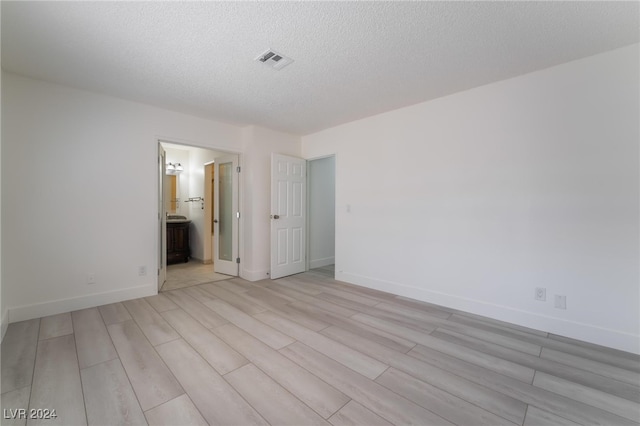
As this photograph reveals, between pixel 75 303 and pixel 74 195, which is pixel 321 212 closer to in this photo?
pixel 74 195

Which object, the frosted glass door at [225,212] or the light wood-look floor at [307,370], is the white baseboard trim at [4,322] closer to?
the light wood-look floor at [307,370]

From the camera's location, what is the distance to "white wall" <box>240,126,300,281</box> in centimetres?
427

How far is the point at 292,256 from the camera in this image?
4656 mm

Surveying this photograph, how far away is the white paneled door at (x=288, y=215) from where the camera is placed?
4.36 metres

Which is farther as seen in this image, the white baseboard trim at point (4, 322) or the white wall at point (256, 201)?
the white wall at point (256, 201)

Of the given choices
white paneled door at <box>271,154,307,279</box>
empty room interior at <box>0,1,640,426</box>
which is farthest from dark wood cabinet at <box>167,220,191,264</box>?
white paneled door at <box>271,154,307,279</box>

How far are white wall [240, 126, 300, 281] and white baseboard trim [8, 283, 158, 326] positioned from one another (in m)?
1.41

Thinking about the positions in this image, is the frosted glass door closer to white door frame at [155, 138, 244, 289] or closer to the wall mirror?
white door frame at [155, 138, 244, 289]

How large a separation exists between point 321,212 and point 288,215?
37.4 inches

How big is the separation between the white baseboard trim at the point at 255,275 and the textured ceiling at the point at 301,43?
8.80 ft

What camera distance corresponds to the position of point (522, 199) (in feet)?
8.65

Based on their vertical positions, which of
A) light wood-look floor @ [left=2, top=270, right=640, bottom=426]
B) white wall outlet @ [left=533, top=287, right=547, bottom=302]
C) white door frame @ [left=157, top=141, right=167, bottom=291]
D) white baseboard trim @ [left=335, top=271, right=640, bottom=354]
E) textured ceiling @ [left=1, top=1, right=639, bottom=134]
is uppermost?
textured ceiling @ [left=1, top=1, right=639, bottom=134]

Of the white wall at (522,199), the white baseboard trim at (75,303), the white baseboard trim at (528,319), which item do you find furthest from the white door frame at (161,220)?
the white baseboard trim at (528,319)

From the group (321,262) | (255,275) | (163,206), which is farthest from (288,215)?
(163,206)
